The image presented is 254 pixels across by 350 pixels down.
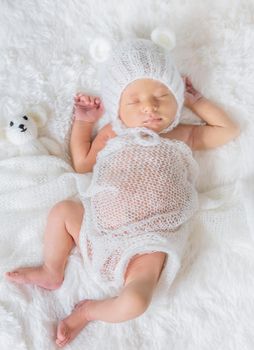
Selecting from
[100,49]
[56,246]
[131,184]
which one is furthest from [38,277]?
[100,49]

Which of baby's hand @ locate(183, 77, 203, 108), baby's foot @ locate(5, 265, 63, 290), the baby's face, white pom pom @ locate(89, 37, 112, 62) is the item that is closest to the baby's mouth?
the baby's face

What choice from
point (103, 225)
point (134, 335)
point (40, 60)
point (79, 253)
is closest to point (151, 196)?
point (103, 225)

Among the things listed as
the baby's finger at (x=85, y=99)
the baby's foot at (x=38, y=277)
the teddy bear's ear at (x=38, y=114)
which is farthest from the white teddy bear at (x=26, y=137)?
the baby's foot at (x=38, y=277)

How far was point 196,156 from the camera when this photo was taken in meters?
1.63

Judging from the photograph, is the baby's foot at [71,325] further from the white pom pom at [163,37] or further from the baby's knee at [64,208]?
the white pom pom at [163,37]

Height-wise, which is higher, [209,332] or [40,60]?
[40,60]

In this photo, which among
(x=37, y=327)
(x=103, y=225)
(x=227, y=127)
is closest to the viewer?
(x=37, y=327)

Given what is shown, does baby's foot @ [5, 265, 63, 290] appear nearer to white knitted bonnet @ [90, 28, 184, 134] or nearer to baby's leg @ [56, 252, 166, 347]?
baby's leg @ [56, 252, 166, 347]

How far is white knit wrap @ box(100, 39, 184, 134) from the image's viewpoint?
4.87ft

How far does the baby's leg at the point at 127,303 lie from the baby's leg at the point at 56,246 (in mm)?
105

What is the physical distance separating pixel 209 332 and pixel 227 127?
1.87 feet

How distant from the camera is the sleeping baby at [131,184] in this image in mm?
1391

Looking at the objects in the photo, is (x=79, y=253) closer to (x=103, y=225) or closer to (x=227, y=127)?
(x=103, y=225)

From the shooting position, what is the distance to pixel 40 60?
1626 millimetres
